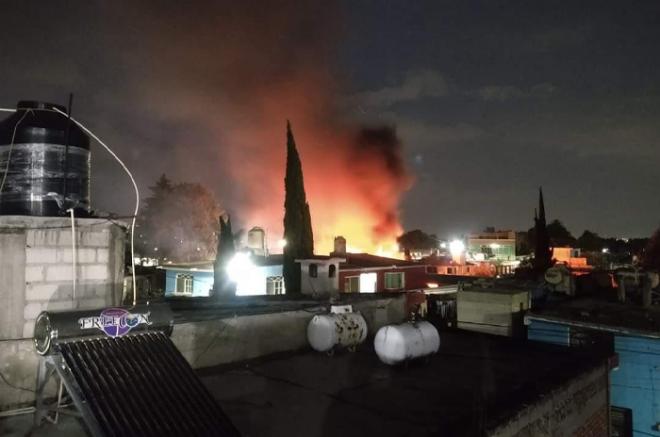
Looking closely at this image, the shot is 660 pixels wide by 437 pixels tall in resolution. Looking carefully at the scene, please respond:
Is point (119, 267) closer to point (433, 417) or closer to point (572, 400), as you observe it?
point (433, 417)

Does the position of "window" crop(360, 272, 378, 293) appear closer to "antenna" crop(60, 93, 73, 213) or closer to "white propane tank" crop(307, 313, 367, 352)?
"white propane tank" crop(307, 313, 367, 352)

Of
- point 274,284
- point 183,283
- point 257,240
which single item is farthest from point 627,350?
point 257,240

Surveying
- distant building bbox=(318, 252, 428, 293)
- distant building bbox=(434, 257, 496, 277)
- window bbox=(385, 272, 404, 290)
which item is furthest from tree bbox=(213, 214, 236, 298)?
distant building bbox=(434, 257, 496, 277)

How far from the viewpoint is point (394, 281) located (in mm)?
40281

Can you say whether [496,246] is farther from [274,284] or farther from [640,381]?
[640,381]

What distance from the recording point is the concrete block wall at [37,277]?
596 centimetres

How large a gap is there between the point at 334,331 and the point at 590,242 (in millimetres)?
122375

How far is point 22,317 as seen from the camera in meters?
6.04

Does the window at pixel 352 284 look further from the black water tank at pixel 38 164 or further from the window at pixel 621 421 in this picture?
the black water tank at pixel 38 164

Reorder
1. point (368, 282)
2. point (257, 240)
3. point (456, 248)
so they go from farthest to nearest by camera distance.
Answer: point (456, 248)
point (257, 240)
point (368, 282)

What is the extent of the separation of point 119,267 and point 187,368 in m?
2.08

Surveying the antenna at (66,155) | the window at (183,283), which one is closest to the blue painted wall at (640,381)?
the antenna at (66,155)

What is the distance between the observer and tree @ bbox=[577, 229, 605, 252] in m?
111

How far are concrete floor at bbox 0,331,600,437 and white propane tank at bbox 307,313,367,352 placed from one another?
267 mm
